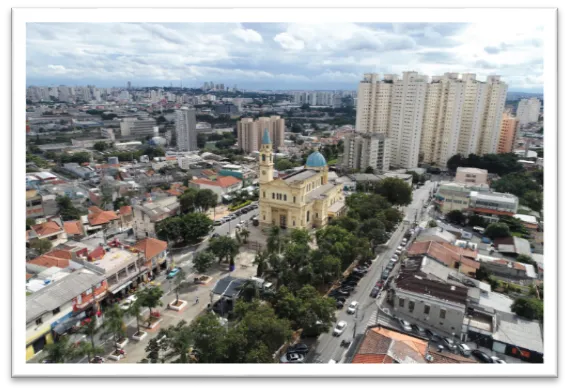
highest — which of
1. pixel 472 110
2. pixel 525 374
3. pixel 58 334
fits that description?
pixel 472 110

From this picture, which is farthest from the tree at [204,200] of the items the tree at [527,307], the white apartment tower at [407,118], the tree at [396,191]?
the white apartment tower at [407,118]

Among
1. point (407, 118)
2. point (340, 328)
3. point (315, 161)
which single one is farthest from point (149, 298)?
point (407, 118)

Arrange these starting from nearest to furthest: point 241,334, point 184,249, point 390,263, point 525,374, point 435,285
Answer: point 525,374 → point 241,334 → point 435,285 → point 390,263 → point 184,249

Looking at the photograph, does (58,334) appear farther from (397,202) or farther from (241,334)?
(397,202)

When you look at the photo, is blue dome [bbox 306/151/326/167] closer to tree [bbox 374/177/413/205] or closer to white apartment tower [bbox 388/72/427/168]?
tree [bbox 374/177/413/205]

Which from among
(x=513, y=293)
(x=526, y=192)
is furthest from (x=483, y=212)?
(x=513, y=293)

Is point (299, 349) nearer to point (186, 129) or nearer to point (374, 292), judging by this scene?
point (374, 292)

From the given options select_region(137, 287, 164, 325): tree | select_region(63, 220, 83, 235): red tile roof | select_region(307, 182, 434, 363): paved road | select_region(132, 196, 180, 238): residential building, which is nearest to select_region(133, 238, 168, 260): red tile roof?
select_region(132, 196, 180, 238): residential building
